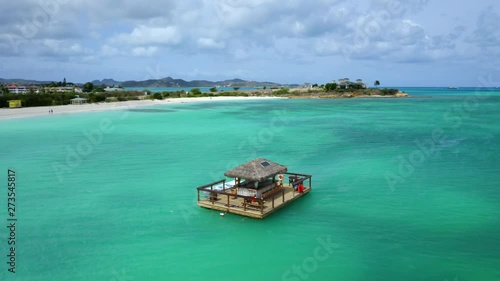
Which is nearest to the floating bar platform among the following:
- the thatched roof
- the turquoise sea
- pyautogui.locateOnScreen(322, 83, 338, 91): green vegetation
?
the thatched roof

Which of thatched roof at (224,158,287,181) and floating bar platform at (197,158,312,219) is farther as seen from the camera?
thatched roof at (224,158,287,181)

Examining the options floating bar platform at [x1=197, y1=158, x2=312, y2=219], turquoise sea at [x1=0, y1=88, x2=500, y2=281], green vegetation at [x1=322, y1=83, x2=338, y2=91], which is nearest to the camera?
turquoise sea at [x1=0, y1=88, x2=500, y2=281]

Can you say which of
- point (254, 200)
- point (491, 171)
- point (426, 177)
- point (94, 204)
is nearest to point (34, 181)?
point (94, 204)

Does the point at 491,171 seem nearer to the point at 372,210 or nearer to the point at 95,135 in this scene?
the point at 372,210

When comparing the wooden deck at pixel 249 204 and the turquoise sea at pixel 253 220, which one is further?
the wooden deck at pixel 249 204

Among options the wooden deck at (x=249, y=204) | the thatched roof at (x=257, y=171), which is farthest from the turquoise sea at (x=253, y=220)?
the thatched roof at (x=257, y=171)

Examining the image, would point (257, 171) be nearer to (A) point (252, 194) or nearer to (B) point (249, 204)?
(A) point (252, 194)

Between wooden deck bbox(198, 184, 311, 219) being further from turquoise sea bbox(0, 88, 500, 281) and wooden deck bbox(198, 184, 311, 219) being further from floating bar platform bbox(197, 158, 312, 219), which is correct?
turquoise sea bbox(0, 88, 500, 281)

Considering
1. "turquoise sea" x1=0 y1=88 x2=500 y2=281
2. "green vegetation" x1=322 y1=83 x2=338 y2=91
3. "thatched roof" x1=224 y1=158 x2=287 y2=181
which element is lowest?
"turquoise sea" x1=0 y1=88 x2=500 y2=281

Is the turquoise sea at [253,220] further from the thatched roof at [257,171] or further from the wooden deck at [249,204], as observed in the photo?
the thatched roof at [257,171]
